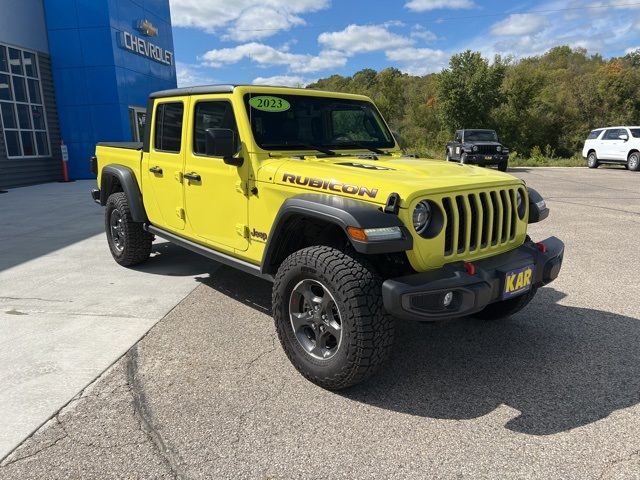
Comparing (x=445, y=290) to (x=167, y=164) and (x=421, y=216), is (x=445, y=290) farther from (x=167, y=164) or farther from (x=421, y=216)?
(x=167, y=164)

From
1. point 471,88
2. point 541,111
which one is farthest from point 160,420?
point 541,111

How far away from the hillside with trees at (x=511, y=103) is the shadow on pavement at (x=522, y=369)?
24.9 meters

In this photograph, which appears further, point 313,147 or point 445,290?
point 313,147

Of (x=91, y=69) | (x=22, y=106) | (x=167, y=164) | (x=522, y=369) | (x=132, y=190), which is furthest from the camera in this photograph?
(x=91, y=69)

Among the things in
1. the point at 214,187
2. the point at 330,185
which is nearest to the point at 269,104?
the point at 214,187

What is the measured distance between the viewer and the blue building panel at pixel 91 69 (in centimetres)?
1538

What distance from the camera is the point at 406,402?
280 centimetres

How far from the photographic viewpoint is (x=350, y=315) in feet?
8.74

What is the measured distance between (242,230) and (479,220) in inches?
65.9

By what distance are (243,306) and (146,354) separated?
106cm

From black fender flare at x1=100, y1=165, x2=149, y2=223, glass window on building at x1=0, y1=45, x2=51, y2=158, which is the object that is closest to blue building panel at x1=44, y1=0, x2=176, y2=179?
glass window on building at x1=0, y1=45, x2=51, y2=158

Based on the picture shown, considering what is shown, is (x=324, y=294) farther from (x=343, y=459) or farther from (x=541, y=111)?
(x=541, y=111)

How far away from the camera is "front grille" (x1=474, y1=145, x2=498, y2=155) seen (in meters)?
18.5

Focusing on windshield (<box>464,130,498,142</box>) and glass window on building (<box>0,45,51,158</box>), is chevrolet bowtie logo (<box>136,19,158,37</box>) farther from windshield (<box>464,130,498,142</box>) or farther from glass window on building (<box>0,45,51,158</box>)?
windshield (<box>464,130,498,142</box>)
